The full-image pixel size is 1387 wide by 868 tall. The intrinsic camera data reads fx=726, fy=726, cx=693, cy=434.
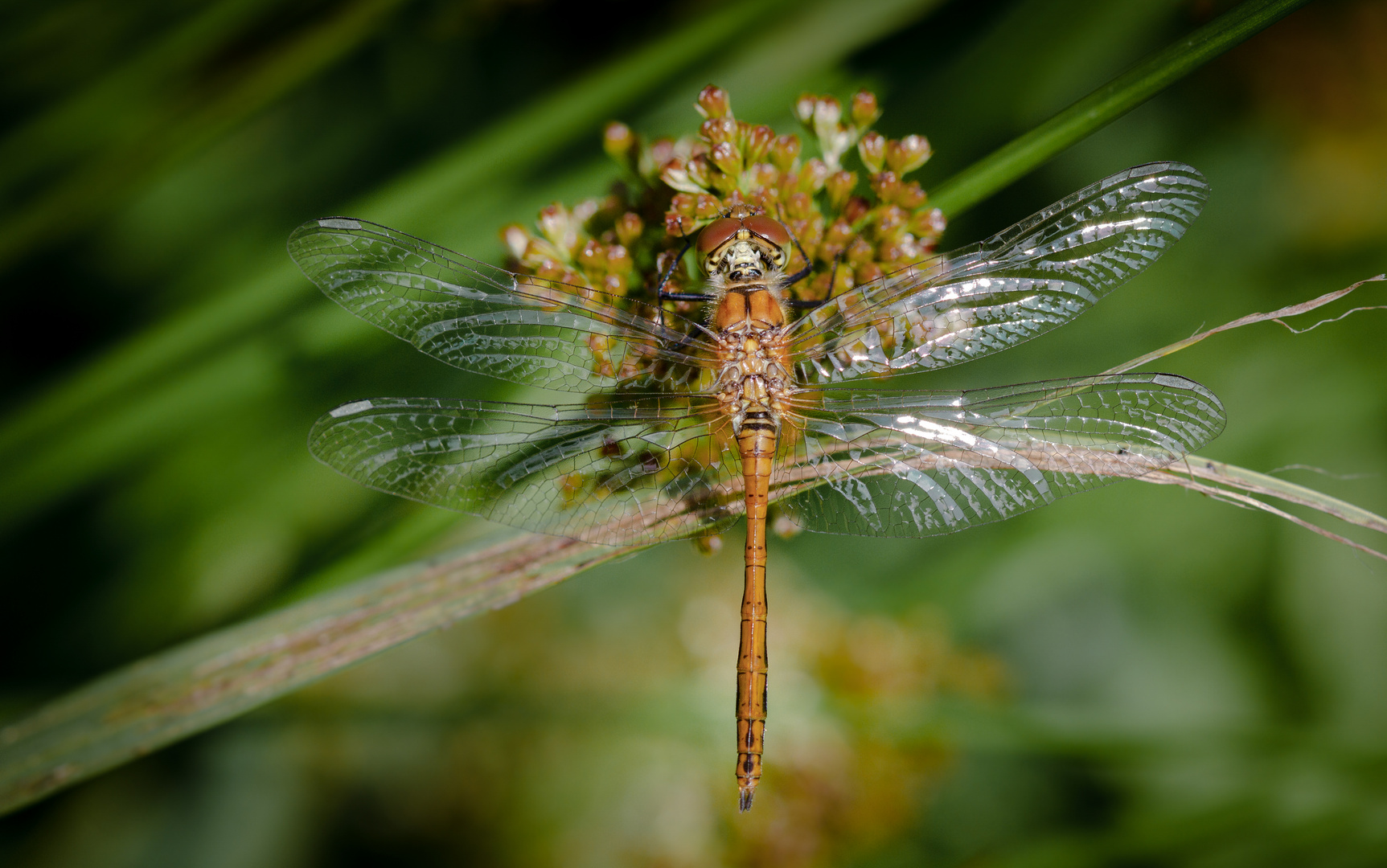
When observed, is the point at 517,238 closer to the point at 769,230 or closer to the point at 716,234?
the point at 716,234

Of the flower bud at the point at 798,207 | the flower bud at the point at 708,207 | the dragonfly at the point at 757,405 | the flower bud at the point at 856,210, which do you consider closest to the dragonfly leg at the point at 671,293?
the dragonfly at the point at 757,405

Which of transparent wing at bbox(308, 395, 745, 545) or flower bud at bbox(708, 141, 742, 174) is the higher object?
flower bud at bbox(708, 141, 742, 174)

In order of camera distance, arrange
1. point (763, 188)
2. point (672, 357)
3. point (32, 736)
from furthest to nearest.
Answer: point (672, 357) < point (763, 188) < point (32, 736)

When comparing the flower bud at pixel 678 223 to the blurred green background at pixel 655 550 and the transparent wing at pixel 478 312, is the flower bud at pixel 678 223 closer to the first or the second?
the transparent wing at pixel 478 312

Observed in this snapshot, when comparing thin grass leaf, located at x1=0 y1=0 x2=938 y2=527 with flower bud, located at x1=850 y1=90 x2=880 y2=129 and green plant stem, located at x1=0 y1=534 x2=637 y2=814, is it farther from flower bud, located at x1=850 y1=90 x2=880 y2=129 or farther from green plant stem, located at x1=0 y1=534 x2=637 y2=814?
green plant stem, located at x1=0 y1=534 x2=637 y2=814

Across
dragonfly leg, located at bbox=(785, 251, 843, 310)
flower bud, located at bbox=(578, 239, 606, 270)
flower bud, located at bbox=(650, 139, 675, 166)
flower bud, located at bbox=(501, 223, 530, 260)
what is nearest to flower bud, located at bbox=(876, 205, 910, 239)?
dragonfly leg, located at bbox=(785, 251, 843, 310)

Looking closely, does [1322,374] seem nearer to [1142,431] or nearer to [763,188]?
[1142,431]

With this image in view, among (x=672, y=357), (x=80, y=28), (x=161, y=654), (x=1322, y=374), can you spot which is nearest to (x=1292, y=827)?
(x=1322, y=374)
